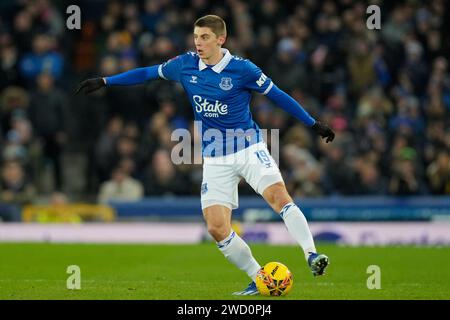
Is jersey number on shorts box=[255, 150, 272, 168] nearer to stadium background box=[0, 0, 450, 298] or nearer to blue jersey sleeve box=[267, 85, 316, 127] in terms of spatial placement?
blue jersey sleeve box=[267, 85, 316, 127]

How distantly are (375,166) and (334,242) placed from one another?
213 cm

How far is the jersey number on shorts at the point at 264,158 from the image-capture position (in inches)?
427

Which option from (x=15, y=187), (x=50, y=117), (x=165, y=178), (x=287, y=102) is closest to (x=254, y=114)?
(x=165, y=178)

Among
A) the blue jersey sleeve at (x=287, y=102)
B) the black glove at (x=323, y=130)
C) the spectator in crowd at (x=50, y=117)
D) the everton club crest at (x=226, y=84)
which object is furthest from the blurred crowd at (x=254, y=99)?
the everton club crest at (x=226, y=84)

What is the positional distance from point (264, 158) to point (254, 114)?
30.6 feet

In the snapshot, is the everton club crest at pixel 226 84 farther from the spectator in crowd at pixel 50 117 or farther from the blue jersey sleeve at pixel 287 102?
the spectator in crowd at pixel 50 117

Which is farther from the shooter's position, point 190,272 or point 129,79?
point 190,272

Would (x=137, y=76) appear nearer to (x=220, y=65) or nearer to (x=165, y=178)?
(x=220, y=65)

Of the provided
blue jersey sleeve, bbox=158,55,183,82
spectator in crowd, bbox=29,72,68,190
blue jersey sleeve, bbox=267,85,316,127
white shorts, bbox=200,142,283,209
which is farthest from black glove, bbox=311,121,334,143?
spectator in crowd, bbox=29,72,68,190

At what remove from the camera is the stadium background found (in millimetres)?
18453

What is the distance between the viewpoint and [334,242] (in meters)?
18.0

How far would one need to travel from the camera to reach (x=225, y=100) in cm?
1091

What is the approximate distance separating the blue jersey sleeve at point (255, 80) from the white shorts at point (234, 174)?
0.59 meters
